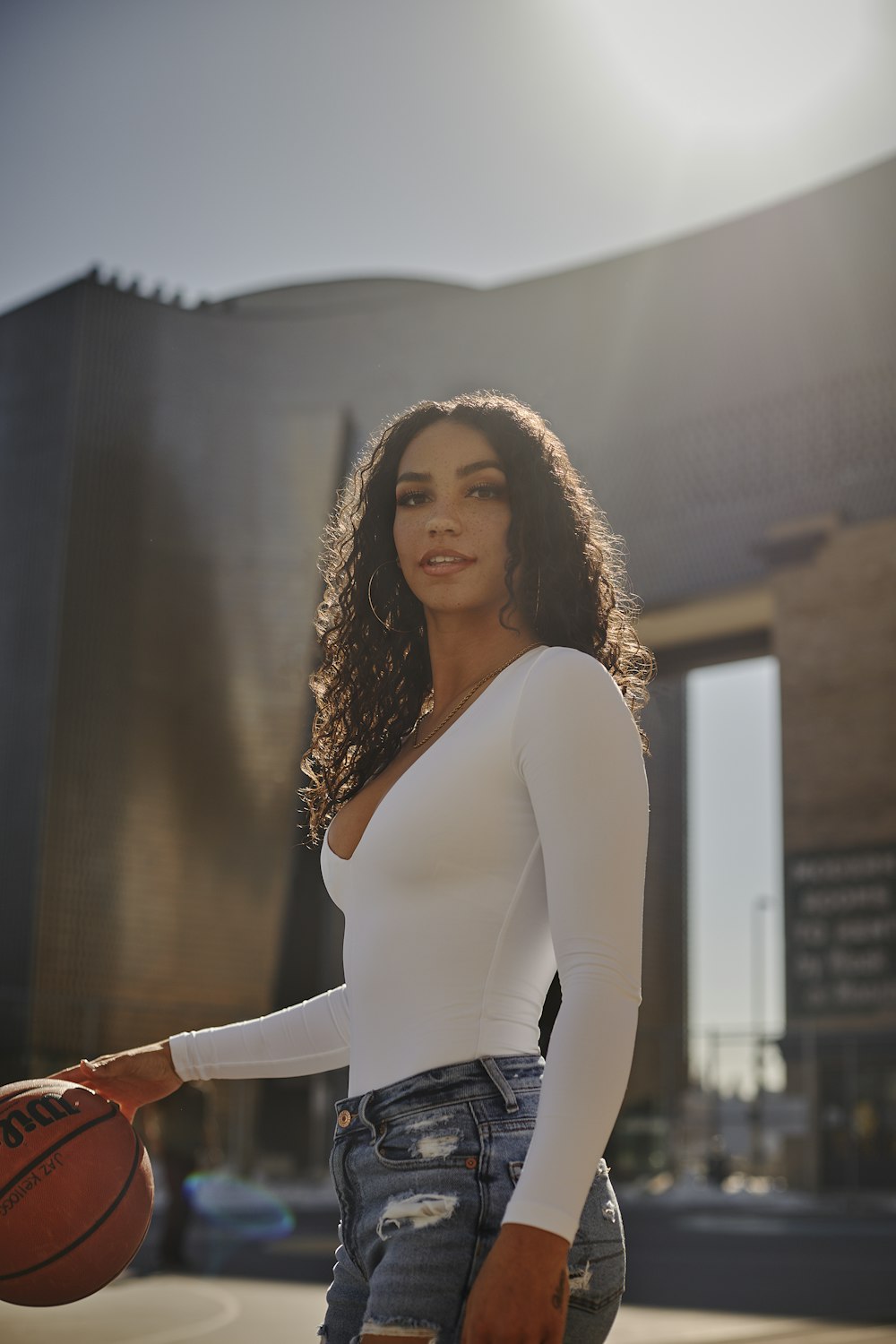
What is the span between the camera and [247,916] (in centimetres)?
3906

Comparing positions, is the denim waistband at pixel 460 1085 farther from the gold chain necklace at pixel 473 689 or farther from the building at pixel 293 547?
the building at pixel 293 547

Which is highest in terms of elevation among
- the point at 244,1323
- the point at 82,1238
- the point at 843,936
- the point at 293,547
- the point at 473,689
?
the point at 293,547

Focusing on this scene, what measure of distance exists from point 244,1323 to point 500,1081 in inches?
282

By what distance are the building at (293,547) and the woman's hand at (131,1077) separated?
27.4 m

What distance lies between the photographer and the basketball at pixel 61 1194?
218 cm

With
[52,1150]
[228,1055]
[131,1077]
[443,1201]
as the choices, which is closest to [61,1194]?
[52,1150]

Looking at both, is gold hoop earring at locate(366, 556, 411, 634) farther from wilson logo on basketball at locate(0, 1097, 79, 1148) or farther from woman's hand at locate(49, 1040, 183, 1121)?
wilson logo on basketball at locate(0, 1097, 79, 1148)

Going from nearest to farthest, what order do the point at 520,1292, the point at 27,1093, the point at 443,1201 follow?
1. the point at 520,1292
2. the point at 443,1201
3. the point at 27,1093

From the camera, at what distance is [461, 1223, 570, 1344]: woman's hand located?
160 centimetres

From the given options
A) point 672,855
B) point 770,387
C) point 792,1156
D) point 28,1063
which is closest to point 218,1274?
point 792,1156

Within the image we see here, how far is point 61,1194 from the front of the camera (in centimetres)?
219

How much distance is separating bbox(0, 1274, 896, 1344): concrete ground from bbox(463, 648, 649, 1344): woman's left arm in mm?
6249

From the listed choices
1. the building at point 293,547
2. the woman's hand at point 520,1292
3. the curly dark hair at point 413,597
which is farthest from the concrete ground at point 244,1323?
the building at point 293,547

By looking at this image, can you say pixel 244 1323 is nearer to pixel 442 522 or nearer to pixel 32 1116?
pixel 32 1116
